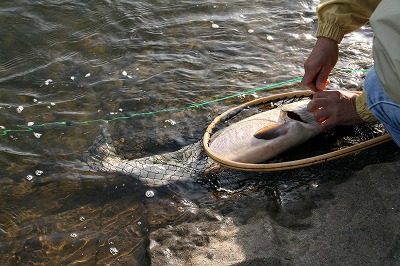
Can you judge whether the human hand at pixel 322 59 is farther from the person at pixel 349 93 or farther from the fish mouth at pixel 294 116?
the fish mouth at pixel 294 116

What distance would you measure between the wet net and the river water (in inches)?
1.4

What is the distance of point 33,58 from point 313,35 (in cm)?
392

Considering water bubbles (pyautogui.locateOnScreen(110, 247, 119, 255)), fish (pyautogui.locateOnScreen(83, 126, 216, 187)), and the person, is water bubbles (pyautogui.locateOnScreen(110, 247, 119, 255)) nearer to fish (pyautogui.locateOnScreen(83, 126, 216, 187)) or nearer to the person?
fish (pyautogui.locateOnScreen(83, 126, 216, 187))

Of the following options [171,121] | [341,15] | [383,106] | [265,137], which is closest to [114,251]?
[265,137]

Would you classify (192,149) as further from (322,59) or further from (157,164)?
(322,59)

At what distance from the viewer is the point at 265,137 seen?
16.3ft

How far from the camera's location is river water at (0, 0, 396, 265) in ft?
15.2

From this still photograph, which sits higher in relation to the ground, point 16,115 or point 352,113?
point 352,113

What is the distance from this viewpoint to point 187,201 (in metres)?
4.85

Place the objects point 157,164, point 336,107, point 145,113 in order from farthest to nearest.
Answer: point 145,113, point 157,164, point 336,107

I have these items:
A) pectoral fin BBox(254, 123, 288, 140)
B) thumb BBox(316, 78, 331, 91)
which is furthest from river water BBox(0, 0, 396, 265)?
thumb BBox(316, 78, 331, 91)

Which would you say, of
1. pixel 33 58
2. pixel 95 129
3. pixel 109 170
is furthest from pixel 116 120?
pixel 33 58

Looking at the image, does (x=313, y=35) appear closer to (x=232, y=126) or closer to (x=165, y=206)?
(x=232, y=126)

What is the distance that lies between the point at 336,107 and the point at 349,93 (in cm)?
21
